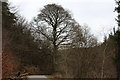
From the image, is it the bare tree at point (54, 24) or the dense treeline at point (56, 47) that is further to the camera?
the bare tree at point (54, 24)

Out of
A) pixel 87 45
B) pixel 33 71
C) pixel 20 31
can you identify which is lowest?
pixel 33 71

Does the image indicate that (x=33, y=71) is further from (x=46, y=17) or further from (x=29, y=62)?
(x=46, y=17)

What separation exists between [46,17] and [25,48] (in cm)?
643

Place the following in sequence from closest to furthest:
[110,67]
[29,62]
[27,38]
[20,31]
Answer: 1. [110,67]
2. [20,31]
3. [27,38]
4. [29,62]

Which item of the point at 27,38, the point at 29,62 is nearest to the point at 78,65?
the point at 27,38

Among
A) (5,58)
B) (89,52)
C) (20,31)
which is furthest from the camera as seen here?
(20,31)

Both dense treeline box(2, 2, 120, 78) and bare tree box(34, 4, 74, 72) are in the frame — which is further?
bare tree box(34, 4, 74, 72)

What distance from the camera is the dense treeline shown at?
26.4 meters

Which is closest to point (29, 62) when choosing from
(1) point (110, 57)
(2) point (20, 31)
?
(2) point (20, 31)

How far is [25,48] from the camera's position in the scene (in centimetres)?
5031

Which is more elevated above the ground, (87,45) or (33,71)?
(87,45)

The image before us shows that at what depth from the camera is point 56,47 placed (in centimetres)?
5028

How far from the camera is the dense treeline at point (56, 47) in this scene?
26.4m

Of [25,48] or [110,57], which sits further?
[25,48]
